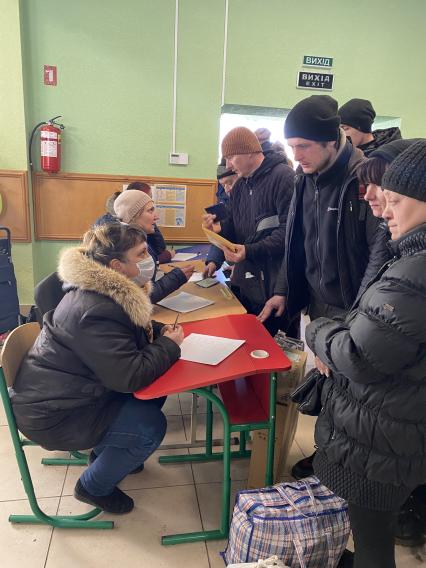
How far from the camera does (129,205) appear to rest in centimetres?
225

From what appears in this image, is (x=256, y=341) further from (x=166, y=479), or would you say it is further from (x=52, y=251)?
(x=52, y=251)

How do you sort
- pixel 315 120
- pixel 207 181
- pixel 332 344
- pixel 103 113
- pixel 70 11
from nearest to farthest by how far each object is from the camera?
pixel 332 344, pixel 315 120, pixel 70 11, pixel 103 113, pixel 207 181

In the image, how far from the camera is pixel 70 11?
3342 millimetres

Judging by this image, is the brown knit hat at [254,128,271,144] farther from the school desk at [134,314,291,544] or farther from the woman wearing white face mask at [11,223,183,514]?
the woman wearing white face mask at [11,223,183,514]

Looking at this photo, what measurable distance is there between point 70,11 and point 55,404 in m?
3.31

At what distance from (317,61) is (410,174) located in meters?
3.35

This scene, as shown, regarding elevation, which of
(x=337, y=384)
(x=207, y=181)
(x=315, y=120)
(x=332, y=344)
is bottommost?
(x=337, y=384)

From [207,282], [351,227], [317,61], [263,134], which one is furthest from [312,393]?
[317,61]

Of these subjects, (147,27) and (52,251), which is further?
(52,251)

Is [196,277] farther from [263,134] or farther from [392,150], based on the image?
[392,150]

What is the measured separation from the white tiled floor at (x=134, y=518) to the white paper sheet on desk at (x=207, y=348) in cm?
74

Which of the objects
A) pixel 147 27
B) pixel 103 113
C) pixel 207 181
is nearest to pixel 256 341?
pixel 207 181

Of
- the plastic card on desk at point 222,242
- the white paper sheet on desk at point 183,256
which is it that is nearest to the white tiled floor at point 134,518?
the plastic card on desk at point 222,242

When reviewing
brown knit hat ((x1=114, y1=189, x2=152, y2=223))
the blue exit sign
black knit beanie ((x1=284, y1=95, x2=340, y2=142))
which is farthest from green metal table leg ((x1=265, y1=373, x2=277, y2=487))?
the blue exit sign
